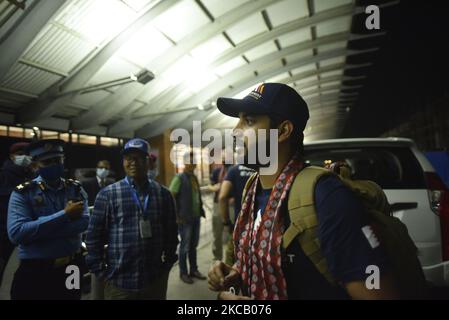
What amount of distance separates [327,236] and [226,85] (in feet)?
41.4

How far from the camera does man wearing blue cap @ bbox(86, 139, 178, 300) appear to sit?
260 cm

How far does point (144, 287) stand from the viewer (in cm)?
262

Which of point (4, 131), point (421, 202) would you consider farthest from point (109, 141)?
point (421, 202)

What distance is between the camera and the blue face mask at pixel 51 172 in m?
2.80

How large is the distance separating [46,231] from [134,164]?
90cm

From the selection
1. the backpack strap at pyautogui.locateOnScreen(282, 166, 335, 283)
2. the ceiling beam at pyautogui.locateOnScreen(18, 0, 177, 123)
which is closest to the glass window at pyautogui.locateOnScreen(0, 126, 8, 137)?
the ceiling beam at pyautogui.locateOnScreen(18, 0, 177, 123)

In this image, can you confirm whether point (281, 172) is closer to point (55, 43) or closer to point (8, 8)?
point (8, 8)

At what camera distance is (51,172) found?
9.27ft

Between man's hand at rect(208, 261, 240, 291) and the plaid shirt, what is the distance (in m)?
1.46

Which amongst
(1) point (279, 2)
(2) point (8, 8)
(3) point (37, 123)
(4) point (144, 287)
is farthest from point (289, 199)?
(3) point (37, 123)

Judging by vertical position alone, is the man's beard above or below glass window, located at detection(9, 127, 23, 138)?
below

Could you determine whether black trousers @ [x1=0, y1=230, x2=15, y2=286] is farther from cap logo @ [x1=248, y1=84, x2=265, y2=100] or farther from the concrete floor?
cap logo @ [x1=248, y1=84, x2=265, y2=100]

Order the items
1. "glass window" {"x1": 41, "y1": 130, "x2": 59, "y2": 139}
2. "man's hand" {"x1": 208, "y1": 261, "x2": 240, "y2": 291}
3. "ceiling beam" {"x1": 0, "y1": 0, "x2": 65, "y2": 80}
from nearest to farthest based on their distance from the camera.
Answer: "man's hand" {"x1": 208, "y1": 261, "x2": 240, "y2": 291} → "ceiling beam" {"x1": 0, "y1": 0, "x2": 65, "y2": 80} → "glass window" {"x1": 41, "y1": 130, "x2": 59, "y2": 139}

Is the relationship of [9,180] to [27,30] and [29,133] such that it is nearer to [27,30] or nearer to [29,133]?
[27,30]
